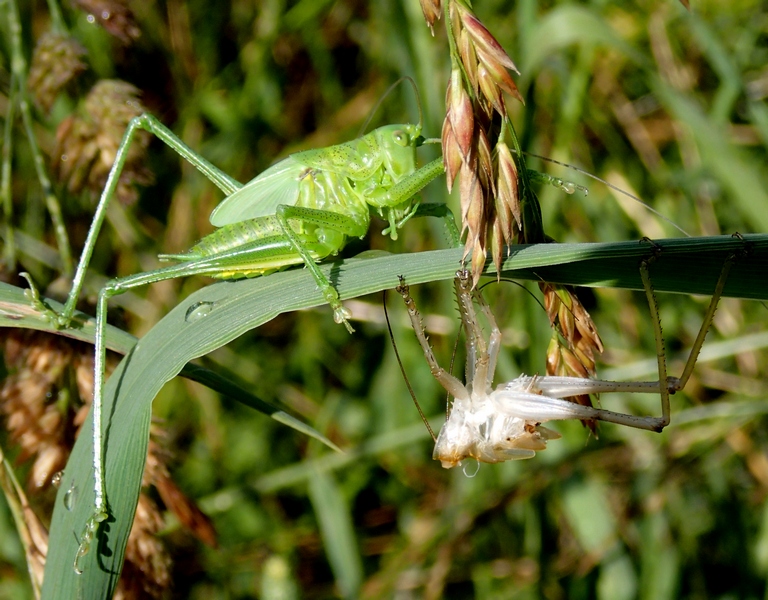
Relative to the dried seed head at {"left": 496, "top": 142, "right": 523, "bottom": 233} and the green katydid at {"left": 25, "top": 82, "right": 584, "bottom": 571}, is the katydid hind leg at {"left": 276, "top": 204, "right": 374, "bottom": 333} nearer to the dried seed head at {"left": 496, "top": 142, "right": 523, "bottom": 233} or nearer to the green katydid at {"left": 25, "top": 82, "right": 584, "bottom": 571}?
the green katydid at {"left": 25, "top": 82, "right": 584, "bottom": 571}

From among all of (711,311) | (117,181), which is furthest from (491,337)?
(117,181)

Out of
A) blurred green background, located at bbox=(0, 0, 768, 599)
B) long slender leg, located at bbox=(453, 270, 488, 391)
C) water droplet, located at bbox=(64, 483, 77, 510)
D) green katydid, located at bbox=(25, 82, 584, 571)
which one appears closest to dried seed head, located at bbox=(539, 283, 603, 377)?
long slender leg, located at bbox=(453, 270, 488, 391)

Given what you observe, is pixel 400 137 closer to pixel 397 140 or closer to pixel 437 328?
pixel 397 140

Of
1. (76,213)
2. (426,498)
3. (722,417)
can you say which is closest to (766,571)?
(722,417)

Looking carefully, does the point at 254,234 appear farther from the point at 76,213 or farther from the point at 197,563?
the point at 197,563

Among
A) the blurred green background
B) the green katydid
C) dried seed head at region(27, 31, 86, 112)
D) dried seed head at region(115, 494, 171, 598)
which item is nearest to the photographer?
dried seed head at region(115, 494, 171, 598)
